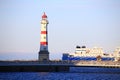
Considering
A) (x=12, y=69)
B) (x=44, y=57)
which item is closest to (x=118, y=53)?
(x=44, y=57)

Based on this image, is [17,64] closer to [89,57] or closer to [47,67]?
[47,67]

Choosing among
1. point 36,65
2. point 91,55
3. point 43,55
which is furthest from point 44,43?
point 91,55

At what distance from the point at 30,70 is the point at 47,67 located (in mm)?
3634

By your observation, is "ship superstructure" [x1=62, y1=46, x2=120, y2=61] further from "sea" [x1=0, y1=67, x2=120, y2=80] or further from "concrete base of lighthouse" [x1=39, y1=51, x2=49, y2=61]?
"sea" [x1=0, y1=67, x2=120, y2=80]

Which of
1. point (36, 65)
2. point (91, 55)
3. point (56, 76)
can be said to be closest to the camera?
point (56, 76)

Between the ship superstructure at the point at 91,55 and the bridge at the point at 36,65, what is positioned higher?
the ship superstructure at the point at 91,55

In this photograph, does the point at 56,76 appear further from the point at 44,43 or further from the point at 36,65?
the point at 44,43

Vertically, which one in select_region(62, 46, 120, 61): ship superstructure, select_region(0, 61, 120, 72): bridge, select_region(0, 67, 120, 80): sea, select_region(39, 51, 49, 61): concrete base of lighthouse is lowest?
select_region(0, 67, 120, 80): sea

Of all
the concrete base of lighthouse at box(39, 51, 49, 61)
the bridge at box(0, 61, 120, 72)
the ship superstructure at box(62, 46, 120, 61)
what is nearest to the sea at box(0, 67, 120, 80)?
the bridge at box(0, 61, 120, 72)

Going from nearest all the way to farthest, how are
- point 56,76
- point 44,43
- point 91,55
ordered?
1. point 56,76
2. point 44,43
3. point 91,55

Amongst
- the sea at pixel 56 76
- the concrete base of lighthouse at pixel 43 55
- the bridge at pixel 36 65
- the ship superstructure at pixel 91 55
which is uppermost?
the ship superstructure at pixel 91 55

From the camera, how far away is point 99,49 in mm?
154125

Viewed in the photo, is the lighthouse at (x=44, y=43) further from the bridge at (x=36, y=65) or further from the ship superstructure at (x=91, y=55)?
the ship superstructure at (x=91, y=55)

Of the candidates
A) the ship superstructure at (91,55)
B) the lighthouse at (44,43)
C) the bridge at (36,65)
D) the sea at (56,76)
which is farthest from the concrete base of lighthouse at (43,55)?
the ship superstructure at (91,55)
